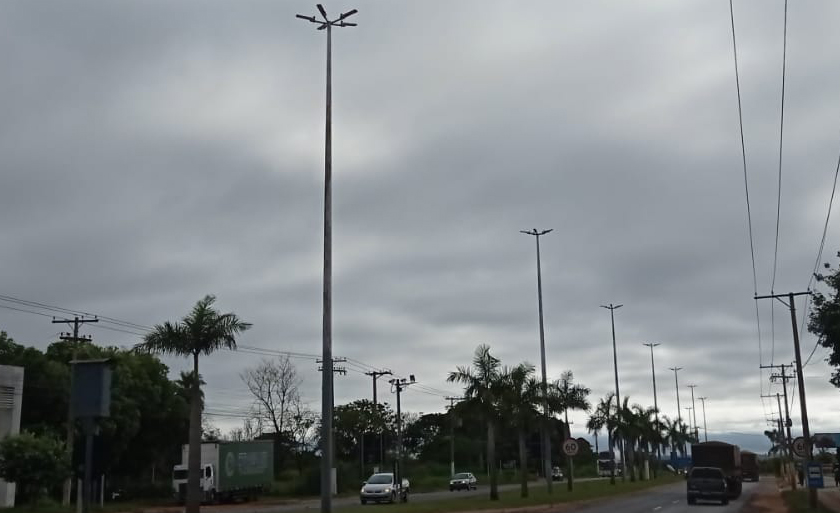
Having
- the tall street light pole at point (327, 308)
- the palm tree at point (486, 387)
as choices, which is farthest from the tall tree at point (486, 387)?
the tall street light pole at point (327, 308)

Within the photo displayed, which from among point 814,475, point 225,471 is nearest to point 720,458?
point 814,475

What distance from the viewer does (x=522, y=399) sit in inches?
2066

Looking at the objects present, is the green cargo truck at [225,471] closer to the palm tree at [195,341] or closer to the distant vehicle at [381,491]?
the distant vehicle at [381,491]

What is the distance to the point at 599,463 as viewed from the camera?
12619 cm

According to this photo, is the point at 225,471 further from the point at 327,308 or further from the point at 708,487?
the point at 327,308

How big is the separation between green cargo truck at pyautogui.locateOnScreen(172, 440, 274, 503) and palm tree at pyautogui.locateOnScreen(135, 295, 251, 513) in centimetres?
2008

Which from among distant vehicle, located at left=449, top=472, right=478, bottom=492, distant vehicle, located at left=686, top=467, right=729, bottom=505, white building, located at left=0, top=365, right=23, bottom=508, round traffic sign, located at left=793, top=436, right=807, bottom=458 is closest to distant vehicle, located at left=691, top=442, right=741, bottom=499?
distant vehicle, located at left=686, top=467, right=729, bottom=505

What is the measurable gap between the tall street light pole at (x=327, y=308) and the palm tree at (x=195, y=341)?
8.93 meters

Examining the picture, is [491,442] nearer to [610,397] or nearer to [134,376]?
[134,376]

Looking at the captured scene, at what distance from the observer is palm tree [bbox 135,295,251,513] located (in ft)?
116

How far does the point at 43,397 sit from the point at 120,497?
9.46 metres

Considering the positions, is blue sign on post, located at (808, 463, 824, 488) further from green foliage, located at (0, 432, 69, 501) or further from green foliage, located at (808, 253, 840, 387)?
green foliage, located at (0, 432, 69, 501)

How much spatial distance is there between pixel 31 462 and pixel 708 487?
3270cm

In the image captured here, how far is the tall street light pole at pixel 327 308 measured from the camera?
86.6 ft
